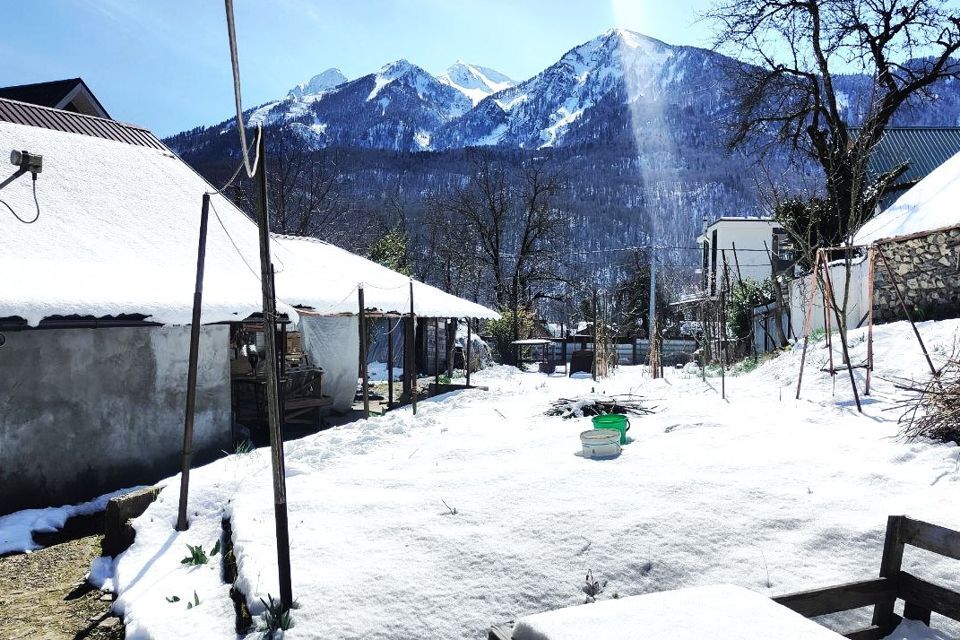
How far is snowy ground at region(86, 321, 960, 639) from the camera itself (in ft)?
12.2

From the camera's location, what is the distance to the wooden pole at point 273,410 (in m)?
3.56

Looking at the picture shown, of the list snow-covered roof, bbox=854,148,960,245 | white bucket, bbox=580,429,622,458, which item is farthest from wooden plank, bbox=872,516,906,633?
snow-covered roof, bbox=854,148,960,245

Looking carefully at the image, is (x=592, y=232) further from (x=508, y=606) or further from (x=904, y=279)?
(x=508, y=606)

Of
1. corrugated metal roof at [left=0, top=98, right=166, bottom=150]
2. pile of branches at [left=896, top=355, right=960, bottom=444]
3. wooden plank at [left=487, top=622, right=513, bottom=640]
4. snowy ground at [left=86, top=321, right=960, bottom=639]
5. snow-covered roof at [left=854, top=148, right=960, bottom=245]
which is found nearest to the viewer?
wooden plank at [left=487, top=622, right=513, bottom=640]

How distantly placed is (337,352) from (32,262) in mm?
6836

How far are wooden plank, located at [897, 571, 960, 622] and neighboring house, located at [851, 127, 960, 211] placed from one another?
1695 centimetres

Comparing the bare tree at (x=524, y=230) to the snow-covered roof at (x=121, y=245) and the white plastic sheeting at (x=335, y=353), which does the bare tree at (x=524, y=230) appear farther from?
the snow-covered roof at (x=121, y=245)

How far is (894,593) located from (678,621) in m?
1.83

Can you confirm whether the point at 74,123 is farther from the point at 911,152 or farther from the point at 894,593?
the point at 911,152

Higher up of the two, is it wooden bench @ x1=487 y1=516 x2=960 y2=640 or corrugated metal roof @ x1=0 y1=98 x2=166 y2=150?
corrugated metal roof @ x1=0 y1=98 x2=166 y2=150

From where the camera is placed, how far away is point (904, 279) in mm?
10781

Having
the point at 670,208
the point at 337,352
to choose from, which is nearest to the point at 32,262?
the point at 337,352

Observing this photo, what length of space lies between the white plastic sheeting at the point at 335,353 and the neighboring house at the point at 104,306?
199cm

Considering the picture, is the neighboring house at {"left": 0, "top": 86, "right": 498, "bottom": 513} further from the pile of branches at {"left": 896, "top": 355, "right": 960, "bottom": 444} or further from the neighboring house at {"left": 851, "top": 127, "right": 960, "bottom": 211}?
the neighboring house at {"left": 851, "top": 127, "right": 960, "bottom": 211}
